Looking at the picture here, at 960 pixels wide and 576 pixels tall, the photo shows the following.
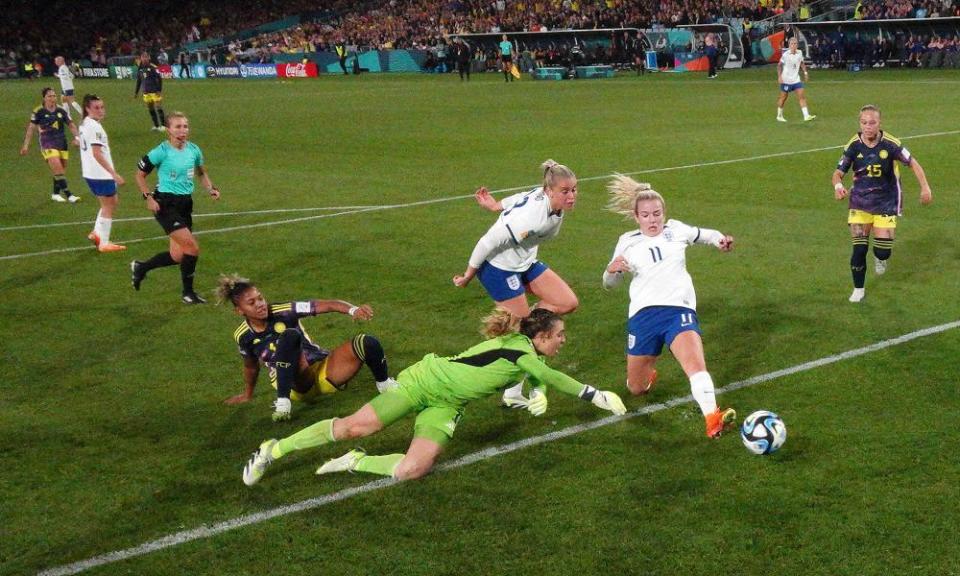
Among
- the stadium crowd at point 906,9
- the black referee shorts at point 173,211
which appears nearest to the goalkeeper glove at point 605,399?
the black referee shorts at point 173,211

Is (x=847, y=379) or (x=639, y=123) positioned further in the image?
(x=639, y=123)

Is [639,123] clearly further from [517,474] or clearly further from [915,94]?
[517,474]

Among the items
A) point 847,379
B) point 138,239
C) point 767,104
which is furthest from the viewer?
point 767,104

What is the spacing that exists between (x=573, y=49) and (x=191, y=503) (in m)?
50.7

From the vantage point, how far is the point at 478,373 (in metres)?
7.36

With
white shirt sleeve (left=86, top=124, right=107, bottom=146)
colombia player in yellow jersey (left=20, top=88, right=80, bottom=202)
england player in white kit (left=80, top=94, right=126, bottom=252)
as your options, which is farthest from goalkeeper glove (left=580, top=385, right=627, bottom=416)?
colombia player in yellow jersey (left=20, top=88, right=80, bottom=202)

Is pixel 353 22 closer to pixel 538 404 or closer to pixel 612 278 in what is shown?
pixel 612 278

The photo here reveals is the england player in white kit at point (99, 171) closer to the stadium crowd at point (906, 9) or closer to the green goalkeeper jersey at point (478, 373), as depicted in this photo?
the green goalkeeper jersey at point (478, 373)

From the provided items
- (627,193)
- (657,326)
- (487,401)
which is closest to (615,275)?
(657,326)

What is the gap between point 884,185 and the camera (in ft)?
37.9

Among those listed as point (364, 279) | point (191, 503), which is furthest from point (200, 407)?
point (364, 279)

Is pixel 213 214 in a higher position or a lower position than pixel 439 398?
lower

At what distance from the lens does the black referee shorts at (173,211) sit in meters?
13.3

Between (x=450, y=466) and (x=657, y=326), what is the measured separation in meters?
2.00
